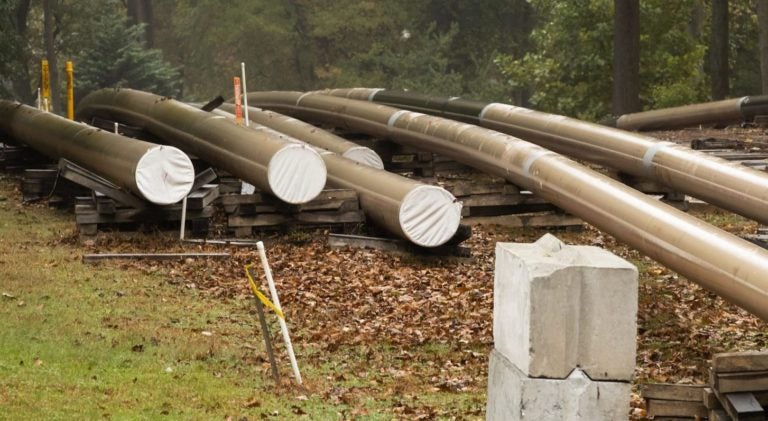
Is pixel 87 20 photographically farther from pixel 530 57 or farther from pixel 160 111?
pixel 160 111

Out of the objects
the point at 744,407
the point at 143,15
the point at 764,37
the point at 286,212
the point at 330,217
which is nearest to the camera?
the point at 744,407

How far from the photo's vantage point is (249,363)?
457 inches

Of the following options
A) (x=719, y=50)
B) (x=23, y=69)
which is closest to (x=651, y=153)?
(x=719, y=50)

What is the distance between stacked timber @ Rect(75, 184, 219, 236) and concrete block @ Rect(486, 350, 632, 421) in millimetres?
11755

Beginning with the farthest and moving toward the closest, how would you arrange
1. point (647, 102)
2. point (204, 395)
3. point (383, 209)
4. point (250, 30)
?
point (250, 30), point (647, 102), point (383, 209), point (204, 395)

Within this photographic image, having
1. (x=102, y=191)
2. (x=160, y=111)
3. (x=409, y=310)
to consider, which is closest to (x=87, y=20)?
(x=160, y=111)

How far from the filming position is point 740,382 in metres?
8.24

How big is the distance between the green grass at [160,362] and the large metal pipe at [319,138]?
18.8ft

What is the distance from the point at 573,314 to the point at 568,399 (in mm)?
438

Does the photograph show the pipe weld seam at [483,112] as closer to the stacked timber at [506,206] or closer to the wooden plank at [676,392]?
the stacked timber at [506,206]

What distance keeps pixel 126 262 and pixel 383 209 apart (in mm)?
3521

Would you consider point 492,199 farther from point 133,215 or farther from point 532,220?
point 133,215

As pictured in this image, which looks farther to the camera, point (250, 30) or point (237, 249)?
point (250, 30)

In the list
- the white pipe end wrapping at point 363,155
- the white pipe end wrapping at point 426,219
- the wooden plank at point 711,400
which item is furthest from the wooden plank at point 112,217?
the wooden plank at point 711,400
